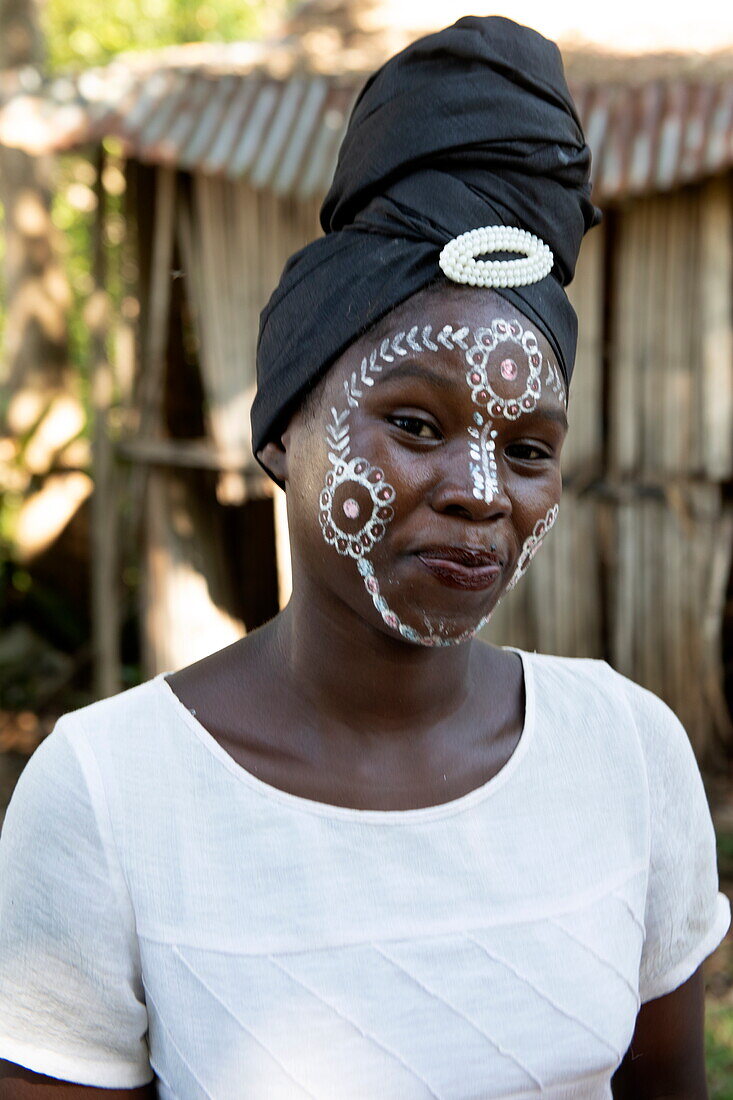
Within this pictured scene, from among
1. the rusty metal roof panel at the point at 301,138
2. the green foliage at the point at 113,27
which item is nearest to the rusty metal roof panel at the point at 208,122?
the rusty metal roof panel at the point at 301,138

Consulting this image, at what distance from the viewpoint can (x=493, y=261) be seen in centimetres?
154

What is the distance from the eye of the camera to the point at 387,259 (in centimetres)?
153

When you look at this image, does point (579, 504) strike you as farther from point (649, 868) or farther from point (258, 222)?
point (649, 868)

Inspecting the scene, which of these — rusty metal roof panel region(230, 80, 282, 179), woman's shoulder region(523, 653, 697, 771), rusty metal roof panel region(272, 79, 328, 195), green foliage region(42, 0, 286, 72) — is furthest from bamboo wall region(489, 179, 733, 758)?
green foliage region(42, 0, 286, 72)

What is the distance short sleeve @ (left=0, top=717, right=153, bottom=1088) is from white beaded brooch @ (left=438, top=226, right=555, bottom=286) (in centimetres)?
83

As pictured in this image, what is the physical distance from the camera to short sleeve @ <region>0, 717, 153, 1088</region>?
4.86 feet

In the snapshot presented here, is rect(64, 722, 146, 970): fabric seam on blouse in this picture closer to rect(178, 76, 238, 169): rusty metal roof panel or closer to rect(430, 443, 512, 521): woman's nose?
rect(430, 443, 512, 521): woman's nose

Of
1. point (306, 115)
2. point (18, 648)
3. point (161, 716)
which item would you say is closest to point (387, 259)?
point (161, 716)

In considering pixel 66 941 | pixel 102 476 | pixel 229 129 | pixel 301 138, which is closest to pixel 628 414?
pixel 301 138

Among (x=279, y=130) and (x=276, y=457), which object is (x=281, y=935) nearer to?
(x=276, y=457)

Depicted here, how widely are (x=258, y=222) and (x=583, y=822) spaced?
436 centimetres

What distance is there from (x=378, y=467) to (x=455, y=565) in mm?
162

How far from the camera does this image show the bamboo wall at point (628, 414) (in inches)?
211

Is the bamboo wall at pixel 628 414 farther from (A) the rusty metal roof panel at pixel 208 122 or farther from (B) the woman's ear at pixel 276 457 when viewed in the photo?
(B) the woman's ear at pixel 276 457
